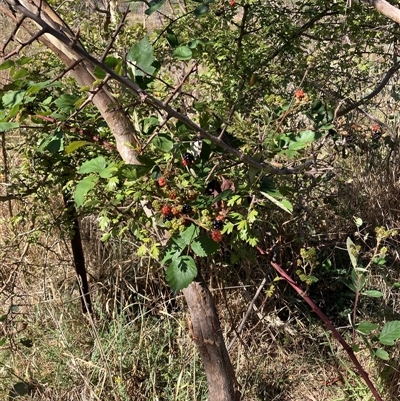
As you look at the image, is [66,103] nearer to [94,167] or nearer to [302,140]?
[94,167]

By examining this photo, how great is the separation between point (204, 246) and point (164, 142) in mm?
237

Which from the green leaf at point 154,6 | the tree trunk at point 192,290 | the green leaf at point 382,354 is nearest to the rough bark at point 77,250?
the tree trunk at point 192,290

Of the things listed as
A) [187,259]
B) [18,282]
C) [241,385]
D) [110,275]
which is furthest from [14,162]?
[187,259]

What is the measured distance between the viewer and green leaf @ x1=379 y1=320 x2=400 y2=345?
4.59 feet

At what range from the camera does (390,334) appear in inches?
56.0

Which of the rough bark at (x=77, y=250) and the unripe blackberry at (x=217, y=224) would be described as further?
the rough bark at (x=77, y=250)

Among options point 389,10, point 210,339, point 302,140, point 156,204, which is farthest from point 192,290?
point 389,10

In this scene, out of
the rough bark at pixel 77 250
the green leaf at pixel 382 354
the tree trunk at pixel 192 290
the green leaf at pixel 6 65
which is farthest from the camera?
the rough bark at pixel 77 250

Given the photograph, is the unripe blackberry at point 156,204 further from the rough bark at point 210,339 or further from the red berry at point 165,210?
the rough bark at point 210,339

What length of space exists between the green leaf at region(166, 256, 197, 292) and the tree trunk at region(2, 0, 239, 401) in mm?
245

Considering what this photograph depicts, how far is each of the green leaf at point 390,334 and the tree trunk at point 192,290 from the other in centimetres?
43

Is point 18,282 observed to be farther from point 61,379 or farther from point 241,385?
point 241,385

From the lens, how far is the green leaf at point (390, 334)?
4.59 ft

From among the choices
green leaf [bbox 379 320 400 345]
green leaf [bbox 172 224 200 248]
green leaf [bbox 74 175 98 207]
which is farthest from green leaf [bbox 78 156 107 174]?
green leaf [bbox 379 320 400 345]
